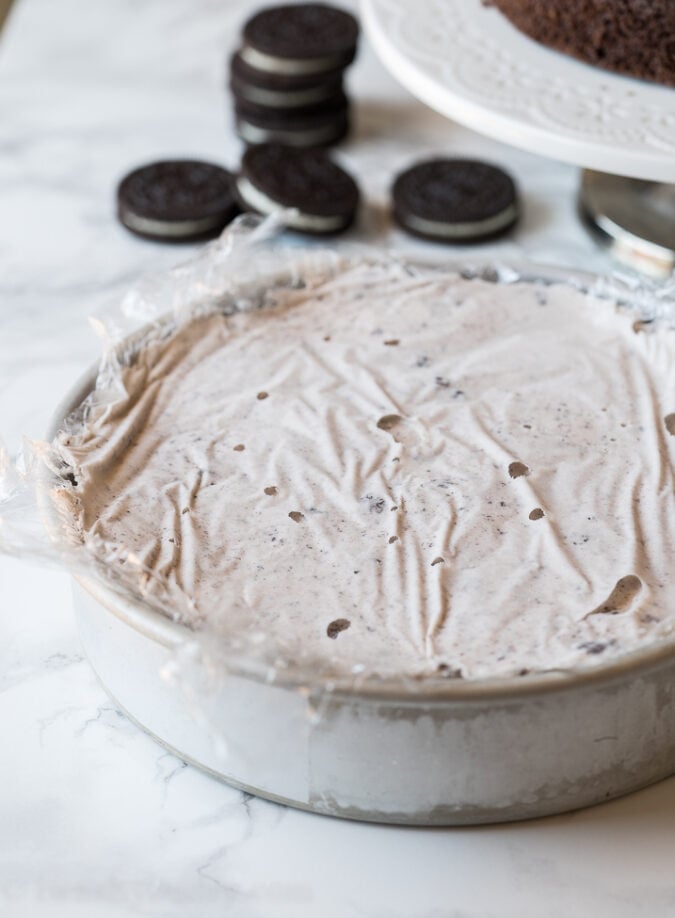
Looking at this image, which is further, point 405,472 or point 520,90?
point 520,90

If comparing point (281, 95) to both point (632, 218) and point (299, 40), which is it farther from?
point (632, 218)

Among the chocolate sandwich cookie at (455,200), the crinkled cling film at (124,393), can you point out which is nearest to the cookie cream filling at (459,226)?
the chocolate sandwich cookie at (455,200)

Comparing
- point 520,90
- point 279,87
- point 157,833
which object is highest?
point 520,90

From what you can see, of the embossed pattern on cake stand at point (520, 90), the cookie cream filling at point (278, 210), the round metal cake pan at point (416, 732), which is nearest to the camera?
the round metal cake pan at point (416, 732)

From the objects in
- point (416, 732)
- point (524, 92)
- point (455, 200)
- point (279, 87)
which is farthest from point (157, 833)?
point (279, 87)

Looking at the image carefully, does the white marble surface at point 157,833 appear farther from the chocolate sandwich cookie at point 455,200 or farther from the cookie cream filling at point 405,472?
the chocolate sandwich cookie at point 455,200

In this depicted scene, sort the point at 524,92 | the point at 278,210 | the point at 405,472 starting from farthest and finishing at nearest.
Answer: the point at 278,210, the point at 524,92, the point at 405,472

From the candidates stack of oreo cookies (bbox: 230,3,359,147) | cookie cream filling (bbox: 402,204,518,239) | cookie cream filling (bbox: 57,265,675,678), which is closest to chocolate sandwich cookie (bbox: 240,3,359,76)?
stack of oreo cookies (bbox: 230,3,359,147)

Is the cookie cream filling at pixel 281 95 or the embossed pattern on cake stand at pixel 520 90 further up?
the embossed pattern on cake stand at pixel 520 90
